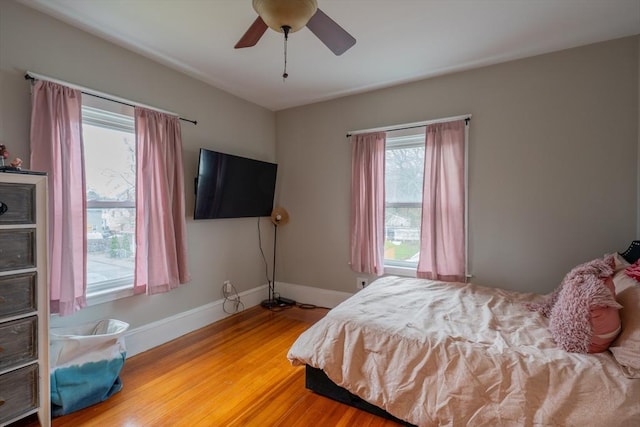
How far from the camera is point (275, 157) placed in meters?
4.12

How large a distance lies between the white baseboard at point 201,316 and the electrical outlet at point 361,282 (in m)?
0.20

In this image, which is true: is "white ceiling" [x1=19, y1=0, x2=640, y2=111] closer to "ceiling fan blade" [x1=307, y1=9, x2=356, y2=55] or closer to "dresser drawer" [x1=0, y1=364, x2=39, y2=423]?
"ceiling fan blade" [x1=307, y1=9, x2=356, y2=55]

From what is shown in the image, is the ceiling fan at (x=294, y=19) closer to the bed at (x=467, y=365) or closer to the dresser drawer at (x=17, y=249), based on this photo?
the dresser drawer at (x=17, y=249)

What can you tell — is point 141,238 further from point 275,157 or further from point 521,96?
point 521,96

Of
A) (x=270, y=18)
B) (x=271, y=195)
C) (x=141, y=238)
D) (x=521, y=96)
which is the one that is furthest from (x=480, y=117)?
(x=141, y=238)

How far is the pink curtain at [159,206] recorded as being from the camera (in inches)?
99.5

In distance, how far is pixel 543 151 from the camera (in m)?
2.58

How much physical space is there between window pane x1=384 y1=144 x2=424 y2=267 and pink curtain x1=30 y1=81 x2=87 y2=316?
2.84 metres

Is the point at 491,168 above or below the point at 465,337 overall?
above

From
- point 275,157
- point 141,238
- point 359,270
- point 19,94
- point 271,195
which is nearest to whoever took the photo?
point 19,94

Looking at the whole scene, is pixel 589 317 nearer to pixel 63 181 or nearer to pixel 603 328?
pixel 603 328

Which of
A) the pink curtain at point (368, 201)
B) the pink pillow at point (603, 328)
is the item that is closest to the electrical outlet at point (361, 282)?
the pink curtain at point (368, 201)

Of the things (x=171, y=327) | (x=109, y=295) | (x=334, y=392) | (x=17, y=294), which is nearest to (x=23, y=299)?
(x=17, y=294)

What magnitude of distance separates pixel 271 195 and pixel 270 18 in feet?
8.39
